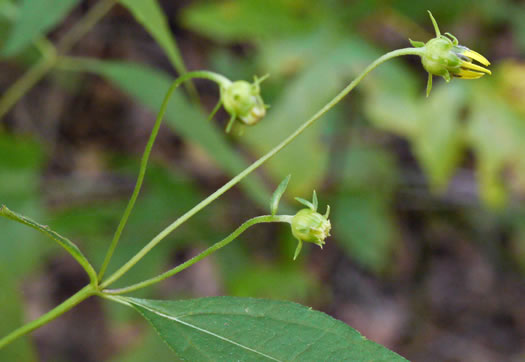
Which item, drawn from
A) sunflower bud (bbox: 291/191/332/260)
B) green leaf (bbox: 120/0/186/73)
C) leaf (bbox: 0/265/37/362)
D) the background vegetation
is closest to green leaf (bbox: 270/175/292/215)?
sunflower bud (bbox: 291/191/332/260)

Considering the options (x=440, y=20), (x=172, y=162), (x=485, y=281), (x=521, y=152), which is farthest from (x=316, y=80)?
(x=485, y=281)

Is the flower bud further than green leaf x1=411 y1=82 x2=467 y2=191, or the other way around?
green leaf x1=411 y1=82 x2=467 y2=191

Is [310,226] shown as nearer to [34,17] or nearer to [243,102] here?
[243,102]

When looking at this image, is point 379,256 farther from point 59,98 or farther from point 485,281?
point 59,98

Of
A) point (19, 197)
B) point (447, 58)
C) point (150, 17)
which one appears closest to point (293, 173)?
point (19, 197)

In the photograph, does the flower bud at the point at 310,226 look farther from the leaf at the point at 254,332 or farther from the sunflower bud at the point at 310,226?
the leaf at the point at 254,332

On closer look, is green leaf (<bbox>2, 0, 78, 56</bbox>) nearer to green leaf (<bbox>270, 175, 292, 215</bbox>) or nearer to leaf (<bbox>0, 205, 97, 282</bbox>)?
leaf (<bbox>0, 205, 97, 282</bbox>)

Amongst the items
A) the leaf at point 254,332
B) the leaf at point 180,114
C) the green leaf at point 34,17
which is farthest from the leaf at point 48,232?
the leaf at point 180,114
